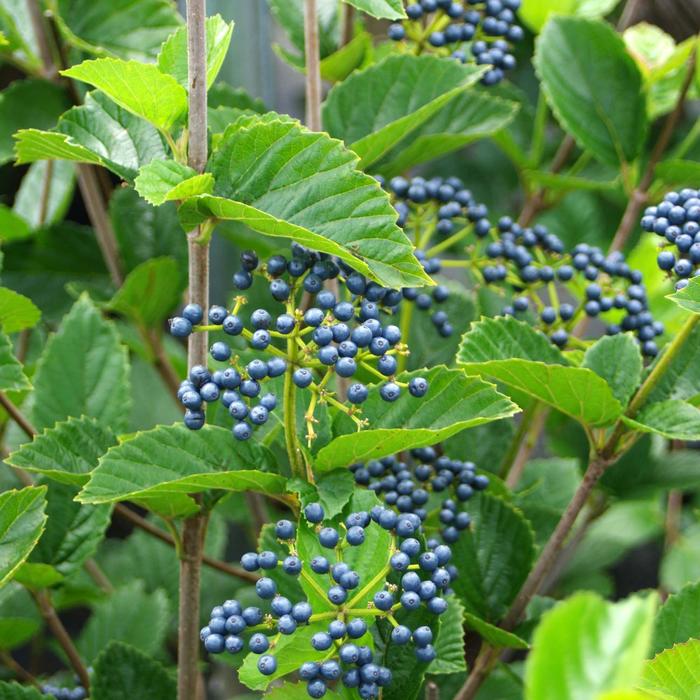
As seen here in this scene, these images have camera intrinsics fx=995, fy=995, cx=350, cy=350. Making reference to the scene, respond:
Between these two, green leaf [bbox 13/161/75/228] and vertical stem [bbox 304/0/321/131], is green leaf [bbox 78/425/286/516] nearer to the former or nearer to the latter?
vertical stem [bbox 304/0/321/131]

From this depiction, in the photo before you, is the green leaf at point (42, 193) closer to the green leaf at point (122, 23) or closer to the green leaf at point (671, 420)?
the green leaf at point (122, 23)

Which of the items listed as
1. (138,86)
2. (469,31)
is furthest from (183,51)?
(469,31)

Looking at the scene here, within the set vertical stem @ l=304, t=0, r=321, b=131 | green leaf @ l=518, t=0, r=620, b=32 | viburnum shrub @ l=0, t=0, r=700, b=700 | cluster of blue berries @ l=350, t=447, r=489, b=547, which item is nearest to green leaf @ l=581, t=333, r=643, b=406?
viburnum shrub @ l=0, t=0, r=700, b=700

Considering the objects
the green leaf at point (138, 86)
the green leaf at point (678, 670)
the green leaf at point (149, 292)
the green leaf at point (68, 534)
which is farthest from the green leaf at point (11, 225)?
the green leaf at point (678, 670)

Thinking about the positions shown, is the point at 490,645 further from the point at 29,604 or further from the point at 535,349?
the point at 29,604

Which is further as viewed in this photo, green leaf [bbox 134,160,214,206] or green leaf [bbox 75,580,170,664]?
green leaf [bbox 75,580,170,664]

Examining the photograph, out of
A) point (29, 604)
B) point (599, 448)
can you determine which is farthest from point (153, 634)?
point (599, 448)
